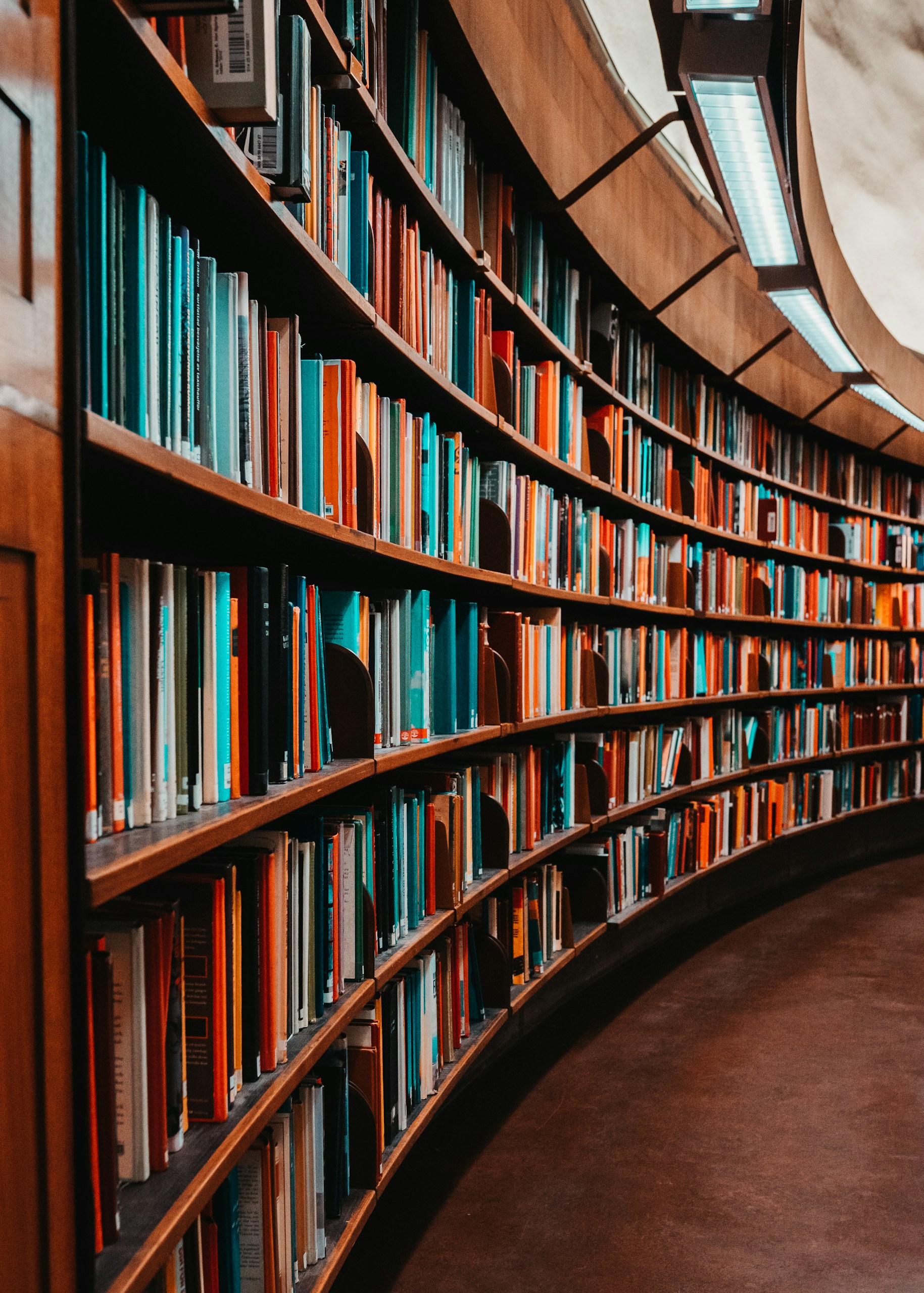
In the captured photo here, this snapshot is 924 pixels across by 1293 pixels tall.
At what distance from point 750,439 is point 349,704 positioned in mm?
3934

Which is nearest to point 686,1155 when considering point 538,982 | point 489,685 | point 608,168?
point 538,982

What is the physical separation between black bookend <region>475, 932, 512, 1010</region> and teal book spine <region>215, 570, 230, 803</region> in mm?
1507

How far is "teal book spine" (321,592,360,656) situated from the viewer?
1814mm

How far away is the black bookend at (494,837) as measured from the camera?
2.74 metres

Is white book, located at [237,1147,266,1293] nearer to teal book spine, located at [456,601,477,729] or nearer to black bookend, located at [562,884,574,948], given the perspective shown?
teal book spine, located at [456,601,477,729]

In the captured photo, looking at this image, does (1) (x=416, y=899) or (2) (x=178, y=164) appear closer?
(2) (x=178, y=164)

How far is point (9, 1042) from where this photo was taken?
0.83 meters

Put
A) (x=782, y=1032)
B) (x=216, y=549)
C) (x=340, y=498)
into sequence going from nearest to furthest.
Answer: (x=340, y=498), (x=216, y=549), (x=782, y=1032)

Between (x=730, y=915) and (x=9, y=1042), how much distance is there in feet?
15.8

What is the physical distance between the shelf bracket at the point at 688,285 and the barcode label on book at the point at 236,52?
2876 millimetres

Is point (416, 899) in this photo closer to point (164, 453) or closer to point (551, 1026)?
point (164, 453)

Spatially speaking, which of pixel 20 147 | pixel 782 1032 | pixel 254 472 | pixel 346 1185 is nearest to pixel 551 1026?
pixel 782 1032

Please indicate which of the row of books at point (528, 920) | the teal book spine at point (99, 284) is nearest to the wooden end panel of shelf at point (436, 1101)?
the row of books at point (528, 920)

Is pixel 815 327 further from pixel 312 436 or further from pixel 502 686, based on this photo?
pixel 312 436
